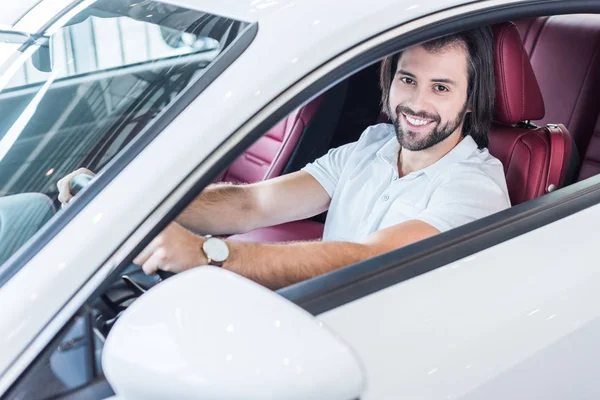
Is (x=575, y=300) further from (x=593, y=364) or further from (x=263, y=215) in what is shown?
(x=263, y=215)

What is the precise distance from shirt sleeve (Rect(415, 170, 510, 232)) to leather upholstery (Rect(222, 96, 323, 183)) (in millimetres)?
949

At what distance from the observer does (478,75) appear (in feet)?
6.43

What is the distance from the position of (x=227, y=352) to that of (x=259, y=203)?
4.51ft

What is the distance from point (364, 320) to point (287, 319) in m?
0.30

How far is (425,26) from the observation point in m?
1.26

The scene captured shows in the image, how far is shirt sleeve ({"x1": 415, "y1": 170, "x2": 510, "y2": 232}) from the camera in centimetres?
175

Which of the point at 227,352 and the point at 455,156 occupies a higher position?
the point at 227,352

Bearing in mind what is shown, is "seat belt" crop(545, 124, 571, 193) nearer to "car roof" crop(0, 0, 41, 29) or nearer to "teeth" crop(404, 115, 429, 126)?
"teeth" crop(404, 115, 429, 126)

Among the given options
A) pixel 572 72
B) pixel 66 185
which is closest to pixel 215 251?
pixel 66 185

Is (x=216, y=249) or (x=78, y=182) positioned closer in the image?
(x=78, y=182)

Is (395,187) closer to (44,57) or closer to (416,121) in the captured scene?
(416,121)

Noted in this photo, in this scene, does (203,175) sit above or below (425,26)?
below

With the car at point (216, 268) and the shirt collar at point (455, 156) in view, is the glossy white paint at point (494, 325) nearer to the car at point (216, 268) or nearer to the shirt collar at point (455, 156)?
the car at point (216, 268)

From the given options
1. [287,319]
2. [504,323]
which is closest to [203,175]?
[287,319]
